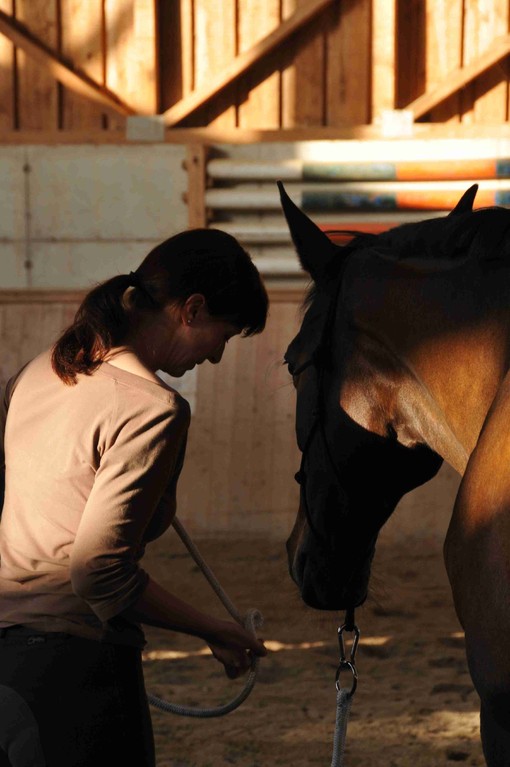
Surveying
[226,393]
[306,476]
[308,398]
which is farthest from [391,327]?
[226,393]

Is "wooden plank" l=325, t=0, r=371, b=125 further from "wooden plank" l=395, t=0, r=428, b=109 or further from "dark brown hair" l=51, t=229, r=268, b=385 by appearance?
"dark brown hair" l=51, t=229, r=268, b=385

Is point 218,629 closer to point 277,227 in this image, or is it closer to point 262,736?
point 262,736

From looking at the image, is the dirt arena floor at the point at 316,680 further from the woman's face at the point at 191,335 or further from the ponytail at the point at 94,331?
the ponytail at the point at 94,331

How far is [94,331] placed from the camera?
77.1 inches

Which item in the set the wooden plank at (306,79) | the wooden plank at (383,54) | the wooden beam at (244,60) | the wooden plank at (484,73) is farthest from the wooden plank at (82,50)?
the wooden plank at (484,73)

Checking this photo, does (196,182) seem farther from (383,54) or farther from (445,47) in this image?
(445,47)

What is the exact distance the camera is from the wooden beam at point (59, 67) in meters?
7.14

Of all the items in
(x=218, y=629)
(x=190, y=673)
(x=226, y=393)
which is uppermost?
(x=218, y=629)

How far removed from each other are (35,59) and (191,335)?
5729 mm

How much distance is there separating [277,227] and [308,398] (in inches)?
205

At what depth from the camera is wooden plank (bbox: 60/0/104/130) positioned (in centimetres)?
723

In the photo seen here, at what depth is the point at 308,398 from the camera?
6.99 feet

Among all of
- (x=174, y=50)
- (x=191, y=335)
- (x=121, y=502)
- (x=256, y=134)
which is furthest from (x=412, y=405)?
(x=174, y=50)

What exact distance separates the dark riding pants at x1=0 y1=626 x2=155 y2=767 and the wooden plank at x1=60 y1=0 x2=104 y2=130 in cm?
573
